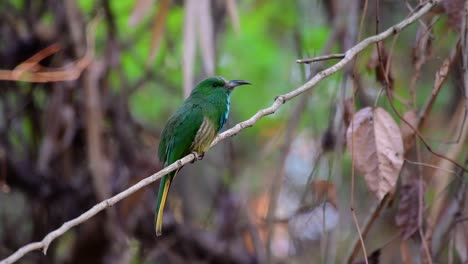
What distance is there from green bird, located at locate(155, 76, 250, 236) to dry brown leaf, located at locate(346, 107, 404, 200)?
1.05 metres

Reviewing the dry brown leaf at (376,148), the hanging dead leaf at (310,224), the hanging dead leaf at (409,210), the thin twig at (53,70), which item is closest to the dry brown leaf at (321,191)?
the hanging dead leaf at (310,224)

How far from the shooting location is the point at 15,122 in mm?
5453

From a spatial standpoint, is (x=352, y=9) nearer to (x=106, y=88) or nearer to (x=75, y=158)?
(x=106, y=88)

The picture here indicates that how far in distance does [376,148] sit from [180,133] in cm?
128

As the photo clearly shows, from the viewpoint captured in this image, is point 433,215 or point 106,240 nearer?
point 433,215

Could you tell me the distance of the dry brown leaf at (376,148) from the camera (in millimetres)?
2822

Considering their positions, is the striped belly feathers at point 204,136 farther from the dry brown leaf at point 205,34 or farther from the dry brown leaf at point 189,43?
the dry brown leaf at point 205,34

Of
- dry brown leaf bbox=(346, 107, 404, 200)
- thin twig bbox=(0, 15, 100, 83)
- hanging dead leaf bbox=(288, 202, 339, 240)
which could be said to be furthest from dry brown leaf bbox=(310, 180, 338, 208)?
thin twig bbox=(0, 15, 100, 83)

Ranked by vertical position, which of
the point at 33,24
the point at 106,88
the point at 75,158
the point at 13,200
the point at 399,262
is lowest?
the point at 399,262

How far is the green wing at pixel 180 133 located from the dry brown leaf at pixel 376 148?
3.73ft

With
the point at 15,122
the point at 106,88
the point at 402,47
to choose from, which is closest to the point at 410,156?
the point at 402,47

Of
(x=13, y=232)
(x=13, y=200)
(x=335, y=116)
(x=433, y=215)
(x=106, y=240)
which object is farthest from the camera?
(x=13, y=200)

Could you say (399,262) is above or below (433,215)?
below

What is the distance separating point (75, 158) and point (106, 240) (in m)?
0.72
